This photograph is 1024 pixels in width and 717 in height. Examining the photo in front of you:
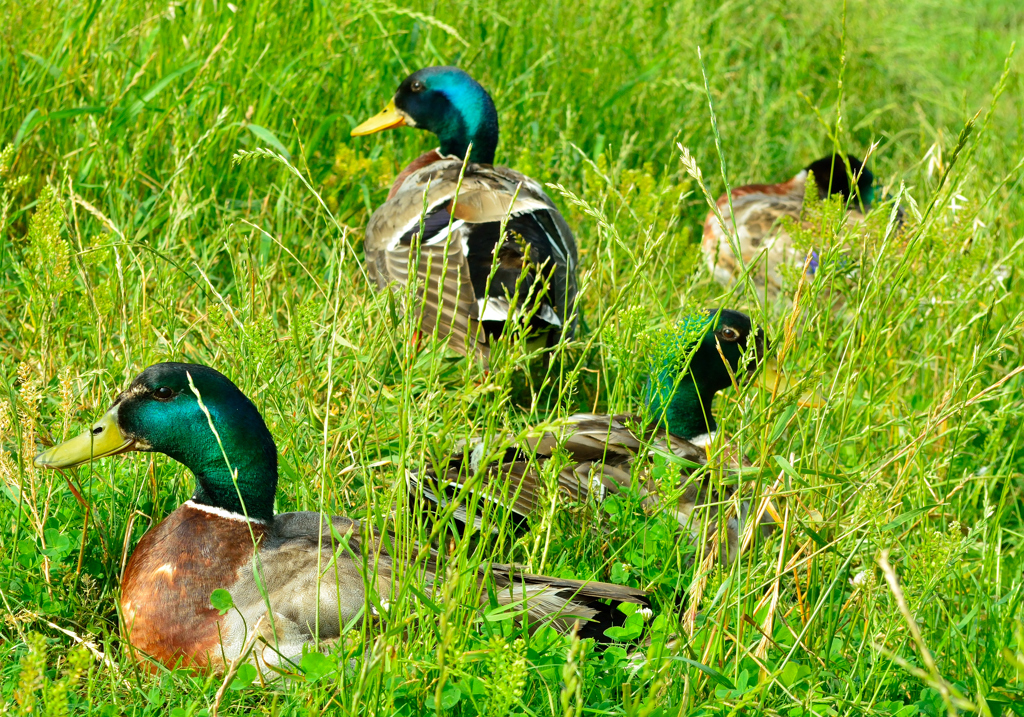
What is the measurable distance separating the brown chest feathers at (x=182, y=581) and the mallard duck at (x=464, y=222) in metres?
1.41

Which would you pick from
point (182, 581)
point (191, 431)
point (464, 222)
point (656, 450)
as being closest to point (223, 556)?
point (182, 581)

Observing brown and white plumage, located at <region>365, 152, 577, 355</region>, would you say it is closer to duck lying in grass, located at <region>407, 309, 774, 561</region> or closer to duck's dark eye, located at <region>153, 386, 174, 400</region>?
duck lying in grass, located at <region>407, 309, 774, 561</region>

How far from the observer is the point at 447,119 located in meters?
4.99

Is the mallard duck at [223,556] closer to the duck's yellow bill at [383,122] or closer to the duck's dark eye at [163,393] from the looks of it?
the duck's dark eye at [163,393]

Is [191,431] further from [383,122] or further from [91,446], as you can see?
[383,122]

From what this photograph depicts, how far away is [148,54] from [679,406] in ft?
8.88

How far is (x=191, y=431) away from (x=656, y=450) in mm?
1167

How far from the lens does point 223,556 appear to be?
8.38 feet

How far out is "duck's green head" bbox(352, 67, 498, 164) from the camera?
4914mm

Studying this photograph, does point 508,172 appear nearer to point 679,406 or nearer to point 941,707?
point 679,406

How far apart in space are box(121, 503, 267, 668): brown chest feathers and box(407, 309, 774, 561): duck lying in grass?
49 cm

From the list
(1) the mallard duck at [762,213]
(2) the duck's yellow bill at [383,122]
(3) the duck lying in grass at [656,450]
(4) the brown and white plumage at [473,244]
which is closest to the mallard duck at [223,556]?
(3) the duck lying in grass at [656,450]

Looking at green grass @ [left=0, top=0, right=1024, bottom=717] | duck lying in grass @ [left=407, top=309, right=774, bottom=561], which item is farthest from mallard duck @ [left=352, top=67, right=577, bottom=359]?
duck lying in grass @ [left=407, top=309, right=774, bottom=561]

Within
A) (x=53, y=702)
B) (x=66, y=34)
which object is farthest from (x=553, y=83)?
(x=53, y=702)
